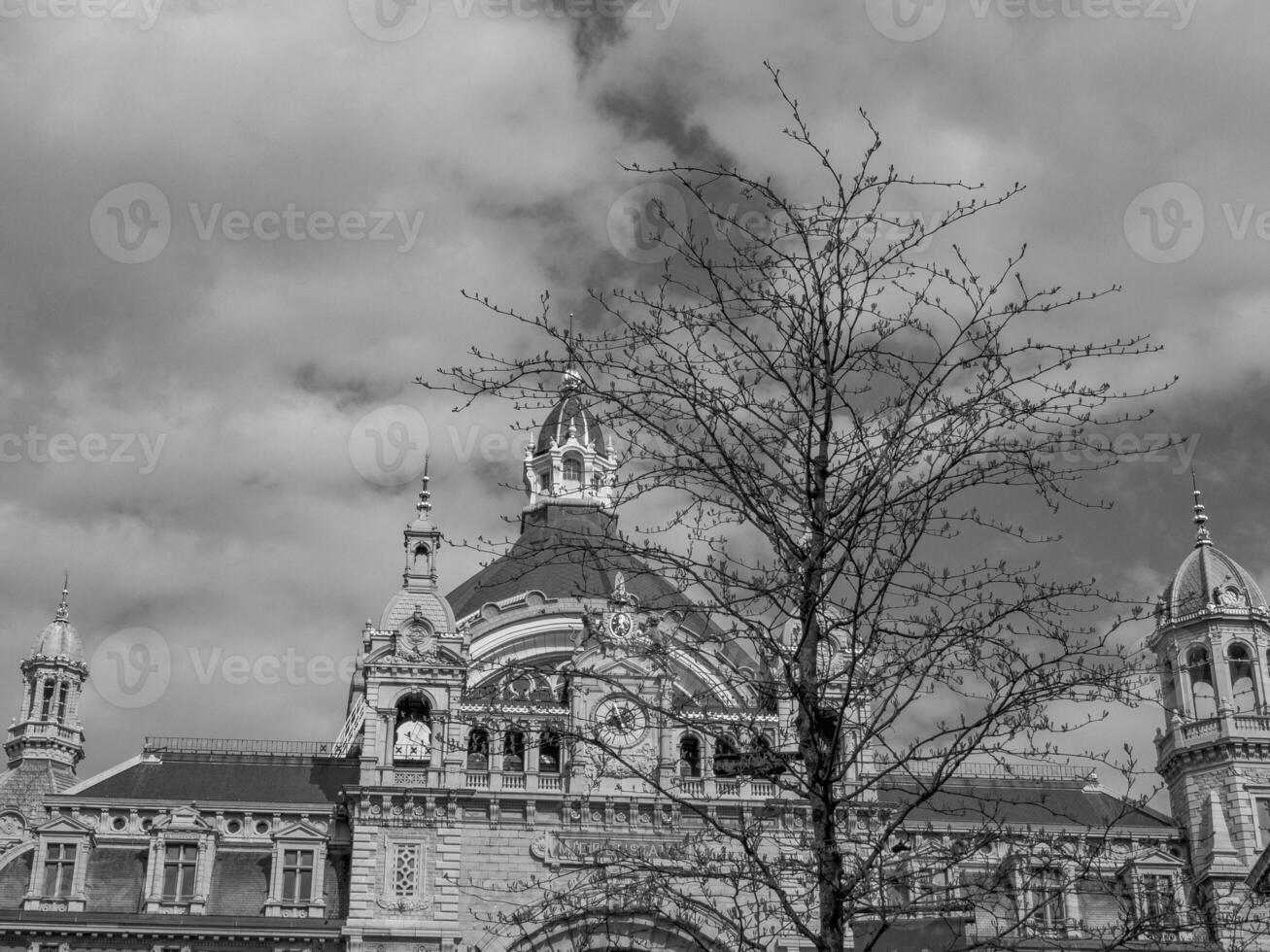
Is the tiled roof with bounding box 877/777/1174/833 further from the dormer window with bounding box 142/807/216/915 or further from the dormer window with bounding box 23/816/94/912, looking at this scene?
the dormer window with bounding box 23/816/94/912

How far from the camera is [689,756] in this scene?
52000mm

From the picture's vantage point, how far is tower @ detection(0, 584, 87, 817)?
5991cm

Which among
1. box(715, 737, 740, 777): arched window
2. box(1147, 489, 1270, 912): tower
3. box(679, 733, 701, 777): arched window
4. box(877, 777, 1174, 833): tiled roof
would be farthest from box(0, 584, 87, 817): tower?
box(715, 737, 740, 777): arched window

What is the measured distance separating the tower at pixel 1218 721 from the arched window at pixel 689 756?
51.0 ft

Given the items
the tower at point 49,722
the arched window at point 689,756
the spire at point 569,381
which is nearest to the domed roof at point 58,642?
the tower at point 49,722

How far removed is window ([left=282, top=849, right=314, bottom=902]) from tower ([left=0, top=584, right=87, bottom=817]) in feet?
46.7

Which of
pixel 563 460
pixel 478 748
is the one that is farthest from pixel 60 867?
pixel 563 460

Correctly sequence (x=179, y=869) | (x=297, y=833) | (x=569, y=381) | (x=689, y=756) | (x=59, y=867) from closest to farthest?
(x=569, y=381) → (x=179, y=869) → (x=59, y=867) → (x=297, y=833) → (x=689, y=756)

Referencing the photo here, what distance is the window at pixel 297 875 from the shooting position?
163ft

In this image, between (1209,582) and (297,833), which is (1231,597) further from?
(297,833)

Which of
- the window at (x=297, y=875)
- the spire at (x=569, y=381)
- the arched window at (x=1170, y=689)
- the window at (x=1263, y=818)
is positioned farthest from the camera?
the arched window at (x=1170, y=689)

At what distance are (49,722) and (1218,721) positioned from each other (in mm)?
43487

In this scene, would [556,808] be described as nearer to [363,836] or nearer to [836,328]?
[363,836]

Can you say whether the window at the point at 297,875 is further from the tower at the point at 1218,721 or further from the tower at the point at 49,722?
the tower at the point at 1218,721
